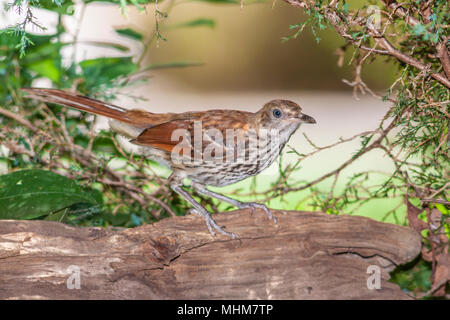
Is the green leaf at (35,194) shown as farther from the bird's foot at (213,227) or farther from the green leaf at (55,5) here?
the green leaf at (55,5)

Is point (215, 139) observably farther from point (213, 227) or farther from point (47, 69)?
point (47, 69)

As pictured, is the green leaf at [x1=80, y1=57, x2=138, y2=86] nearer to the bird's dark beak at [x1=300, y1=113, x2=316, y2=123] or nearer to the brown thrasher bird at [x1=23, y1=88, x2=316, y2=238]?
the brown thrasher bird at [x1=23, y1=88, x2=316, y2=238]

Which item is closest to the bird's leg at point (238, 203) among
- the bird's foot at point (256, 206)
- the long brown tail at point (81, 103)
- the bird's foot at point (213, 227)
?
the bird's foot at point (256, 206)

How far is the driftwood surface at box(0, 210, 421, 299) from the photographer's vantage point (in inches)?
83.2

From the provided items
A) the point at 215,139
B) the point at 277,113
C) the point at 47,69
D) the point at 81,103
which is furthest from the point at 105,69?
the point at 277,113

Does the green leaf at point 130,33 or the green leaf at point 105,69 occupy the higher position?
the green leaf at point 130,33

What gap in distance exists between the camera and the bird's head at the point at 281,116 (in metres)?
2.65

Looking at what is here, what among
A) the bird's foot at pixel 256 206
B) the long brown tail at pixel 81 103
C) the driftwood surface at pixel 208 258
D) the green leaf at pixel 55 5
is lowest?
the driftwood surface at pixel 208 258

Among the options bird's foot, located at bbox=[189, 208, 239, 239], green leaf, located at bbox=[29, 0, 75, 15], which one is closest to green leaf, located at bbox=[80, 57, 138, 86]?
green leaf, located at bbox=[29, 0, 75, 15]

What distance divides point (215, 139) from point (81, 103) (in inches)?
28.7

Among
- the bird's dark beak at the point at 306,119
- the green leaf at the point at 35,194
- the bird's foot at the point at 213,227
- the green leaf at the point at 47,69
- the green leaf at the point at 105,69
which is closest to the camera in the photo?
the bird's foot at the point at 213,227

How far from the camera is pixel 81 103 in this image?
2703 mm

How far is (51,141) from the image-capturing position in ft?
10.1

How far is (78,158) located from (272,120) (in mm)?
1300
